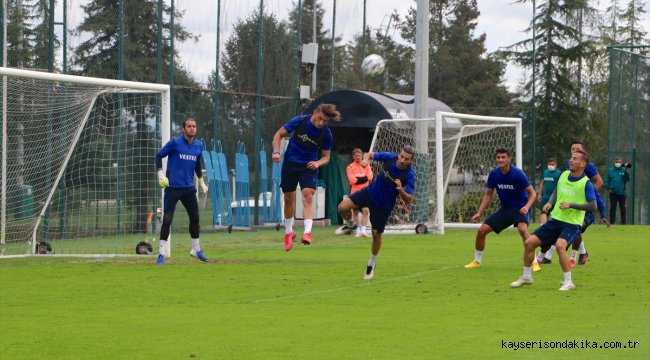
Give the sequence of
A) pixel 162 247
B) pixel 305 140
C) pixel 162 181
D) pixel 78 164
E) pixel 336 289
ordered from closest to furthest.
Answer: pixel 336 289
pixel 305 140
pixel 162 181
pixel 162 247
pixel 78 164

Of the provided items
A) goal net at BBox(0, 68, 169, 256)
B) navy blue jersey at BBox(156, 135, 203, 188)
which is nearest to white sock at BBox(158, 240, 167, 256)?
navy blue jersey at BBox(156, 135, 203, 188)

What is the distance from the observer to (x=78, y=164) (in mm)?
24359

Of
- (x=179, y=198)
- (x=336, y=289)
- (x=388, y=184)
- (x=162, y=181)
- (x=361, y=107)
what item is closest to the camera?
(x=336, y=289)

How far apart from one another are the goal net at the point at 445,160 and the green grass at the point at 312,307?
8.06 meters

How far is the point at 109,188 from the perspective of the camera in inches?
967

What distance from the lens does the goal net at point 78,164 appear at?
858 inches

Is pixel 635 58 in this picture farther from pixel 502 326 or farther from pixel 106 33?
pixel 502 326

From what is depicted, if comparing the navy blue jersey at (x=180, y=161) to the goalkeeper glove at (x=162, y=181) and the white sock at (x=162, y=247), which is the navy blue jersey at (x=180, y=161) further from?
the white sock at (x=162, y=247)

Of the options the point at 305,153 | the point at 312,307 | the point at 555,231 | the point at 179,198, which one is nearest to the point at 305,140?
the point at 305,153

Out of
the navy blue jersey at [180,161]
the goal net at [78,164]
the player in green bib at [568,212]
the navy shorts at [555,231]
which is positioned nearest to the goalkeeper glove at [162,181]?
the navy blue jersey at [180,161]

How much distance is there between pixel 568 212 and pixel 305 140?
435cm

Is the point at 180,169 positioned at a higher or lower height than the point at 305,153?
lower

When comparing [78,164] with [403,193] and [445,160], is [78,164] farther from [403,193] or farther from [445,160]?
[445,160]

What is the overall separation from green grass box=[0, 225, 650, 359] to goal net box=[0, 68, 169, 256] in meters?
1.40
